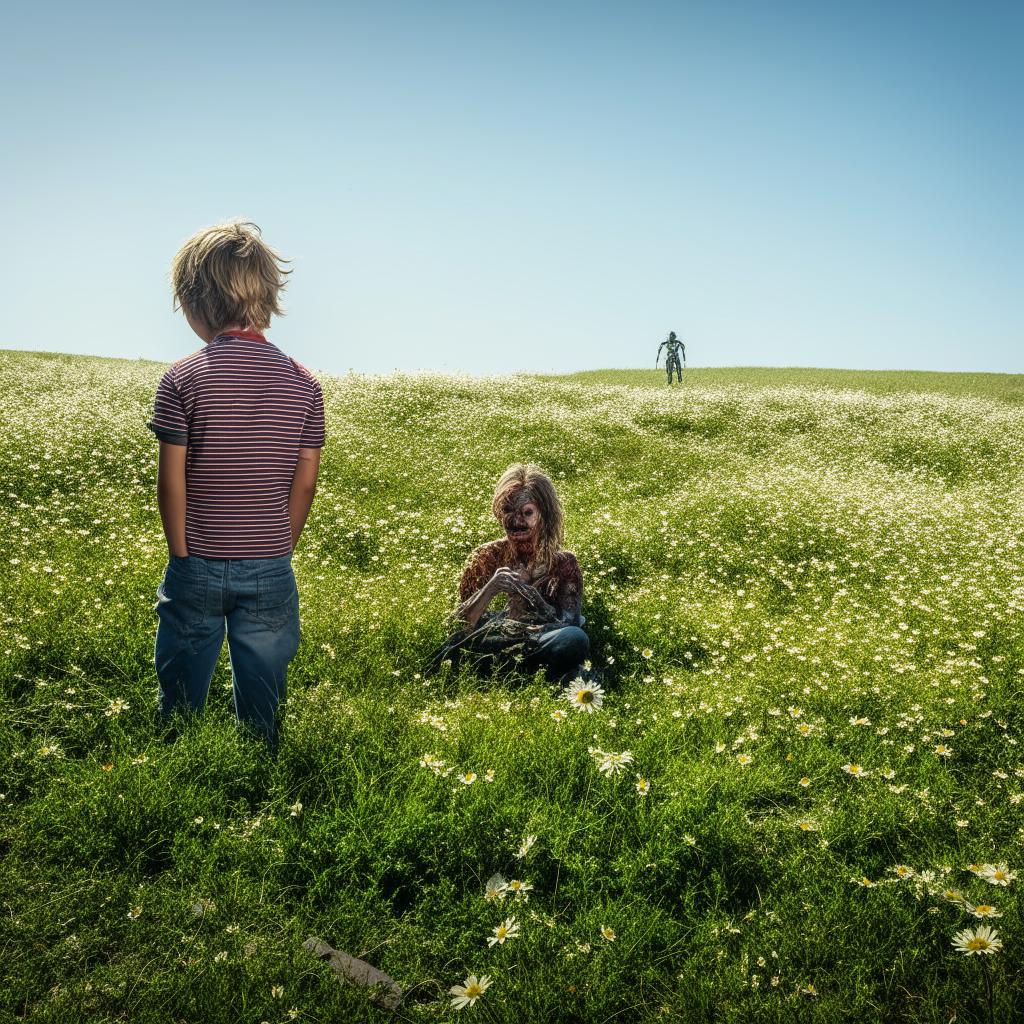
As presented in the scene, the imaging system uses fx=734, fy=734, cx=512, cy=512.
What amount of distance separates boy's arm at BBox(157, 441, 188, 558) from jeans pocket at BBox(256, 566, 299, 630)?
1.55 ft

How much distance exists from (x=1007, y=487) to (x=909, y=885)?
45.9 ft

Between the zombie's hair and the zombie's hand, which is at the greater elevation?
the zombie's hair

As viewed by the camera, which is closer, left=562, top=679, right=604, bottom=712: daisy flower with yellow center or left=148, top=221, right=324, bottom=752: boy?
left=148, top=221, right=324, bottom=752: boy

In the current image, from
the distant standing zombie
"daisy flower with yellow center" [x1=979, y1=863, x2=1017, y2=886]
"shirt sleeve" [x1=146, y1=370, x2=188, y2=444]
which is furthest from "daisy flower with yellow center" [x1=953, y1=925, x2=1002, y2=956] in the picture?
the distant standing zombie

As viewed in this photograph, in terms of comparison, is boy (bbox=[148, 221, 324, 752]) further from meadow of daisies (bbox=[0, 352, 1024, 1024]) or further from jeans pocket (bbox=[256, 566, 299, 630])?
meadow of daisies (bbox=[0, 352, 1024, 1024])

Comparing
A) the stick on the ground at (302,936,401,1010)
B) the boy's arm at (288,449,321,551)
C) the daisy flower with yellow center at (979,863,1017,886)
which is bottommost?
the stick on the ground at (302,936,401,1010)

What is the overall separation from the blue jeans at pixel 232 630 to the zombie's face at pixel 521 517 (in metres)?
2.26

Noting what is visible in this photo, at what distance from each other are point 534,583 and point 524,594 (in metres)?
0.31

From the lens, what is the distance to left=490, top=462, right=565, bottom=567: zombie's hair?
598 cm

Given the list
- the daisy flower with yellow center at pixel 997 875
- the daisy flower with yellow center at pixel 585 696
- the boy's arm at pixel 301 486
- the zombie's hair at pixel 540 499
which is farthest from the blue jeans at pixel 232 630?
the daisy flower with yellow center at pixel 997 875

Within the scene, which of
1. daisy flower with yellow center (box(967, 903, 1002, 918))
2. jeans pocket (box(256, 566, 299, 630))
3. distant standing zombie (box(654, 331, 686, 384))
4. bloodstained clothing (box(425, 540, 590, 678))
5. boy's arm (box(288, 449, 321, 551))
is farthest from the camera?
distant standing zombie (box(654, 331, 686, 384))

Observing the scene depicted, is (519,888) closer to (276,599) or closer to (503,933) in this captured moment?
(503,933)

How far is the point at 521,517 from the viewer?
5.95 metres

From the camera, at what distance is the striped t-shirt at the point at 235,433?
3.57 meters
